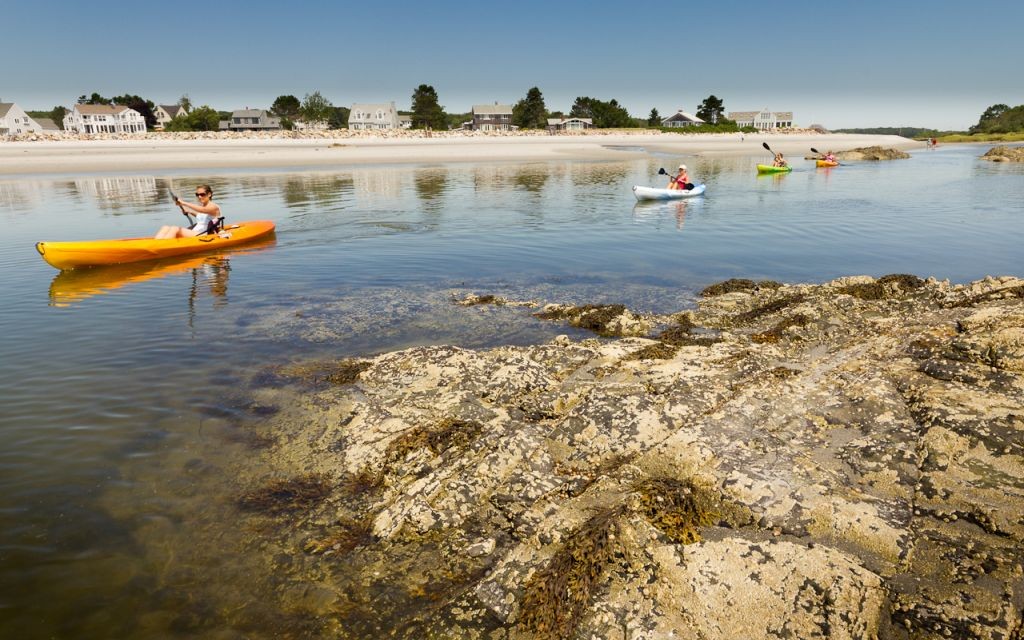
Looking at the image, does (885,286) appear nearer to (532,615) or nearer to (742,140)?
(532,615)

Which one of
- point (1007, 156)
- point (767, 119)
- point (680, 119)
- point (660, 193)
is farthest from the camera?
point (767, 119)

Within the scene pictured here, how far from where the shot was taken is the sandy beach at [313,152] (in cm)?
5038

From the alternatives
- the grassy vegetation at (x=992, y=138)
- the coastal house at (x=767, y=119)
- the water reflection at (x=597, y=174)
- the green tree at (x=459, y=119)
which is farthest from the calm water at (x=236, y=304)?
the coastal house at (x=767, y=119)

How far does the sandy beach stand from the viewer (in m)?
50.4

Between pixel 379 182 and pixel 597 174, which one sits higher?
pixel 597 174

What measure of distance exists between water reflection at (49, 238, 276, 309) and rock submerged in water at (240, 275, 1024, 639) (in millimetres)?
7955

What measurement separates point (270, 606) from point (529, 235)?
17.0 metres

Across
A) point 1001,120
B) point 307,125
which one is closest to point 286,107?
point 307,125

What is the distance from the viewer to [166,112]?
14700cm

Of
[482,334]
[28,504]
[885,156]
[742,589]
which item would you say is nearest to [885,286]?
[482,334]

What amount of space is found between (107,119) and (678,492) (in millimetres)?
144282

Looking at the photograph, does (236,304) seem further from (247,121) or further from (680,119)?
(680,119)

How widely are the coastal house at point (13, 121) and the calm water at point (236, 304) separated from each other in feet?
382

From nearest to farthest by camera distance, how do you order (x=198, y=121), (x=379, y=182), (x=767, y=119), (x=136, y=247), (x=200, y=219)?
(x=136, y=247), (x=200, y=219), (x=379, y=182), (x=198, y=121), (x=767, y=119)
